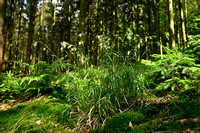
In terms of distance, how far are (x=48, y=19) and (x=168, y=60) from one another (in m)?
24.8

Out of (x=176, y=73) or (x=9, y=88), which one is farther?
(x=9, y=88)

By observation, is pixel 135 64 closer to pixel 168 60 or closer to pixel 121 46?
pixel 121 46

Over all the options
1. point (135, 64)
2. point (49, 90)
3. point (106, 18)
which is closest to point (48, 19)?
point (106, 18)

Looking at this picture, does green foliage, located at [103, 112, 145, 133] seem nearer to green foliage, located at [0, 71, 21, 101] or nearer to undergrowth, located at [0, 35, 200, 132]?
undergrowth, located at [0, 35, 200, 132]

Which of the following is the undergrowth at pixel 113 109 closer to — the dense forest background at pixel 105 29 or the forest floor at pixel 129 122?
the forest floor at pixel 129 122

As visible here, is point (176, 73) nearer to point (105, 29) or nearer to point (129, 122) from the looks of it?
point (129, 122)

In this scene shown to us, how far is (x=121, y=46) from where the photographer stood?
2434 millimetres

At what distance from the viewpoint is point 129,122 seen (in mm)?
1489

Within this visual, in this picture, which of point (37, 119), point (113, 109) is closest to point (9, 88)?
point (37, 119)

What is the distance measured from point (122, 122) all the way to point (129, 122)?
0.08 m

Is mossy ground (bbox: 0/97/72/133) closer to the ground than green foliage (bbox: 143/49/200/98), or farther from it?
closer to the ground


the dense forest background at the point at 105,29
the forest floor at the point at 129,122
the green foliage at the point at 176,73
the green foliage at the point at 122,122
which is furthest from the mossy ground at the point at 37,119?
the green foliage at the point at 176,73

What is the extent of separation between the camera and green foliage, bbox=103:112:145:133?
4.70ft

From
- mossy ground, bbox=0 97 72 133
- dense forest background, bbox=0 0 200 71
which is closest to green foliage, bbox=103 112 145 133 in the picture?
mossy ground, bbox=0 97 72 133
